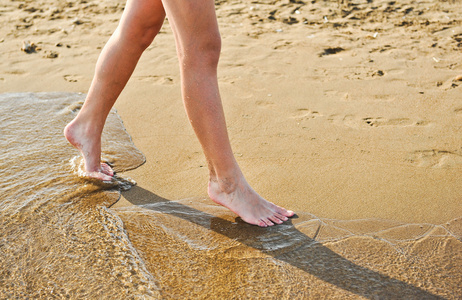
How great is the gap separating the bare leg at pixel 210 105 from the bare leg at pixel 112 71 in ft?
1.08

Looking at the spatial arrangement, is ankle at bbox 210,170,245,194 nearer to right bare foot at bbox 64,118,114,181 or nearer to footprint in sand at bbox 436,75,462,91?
right bare foot at bbox 64,118,114,181

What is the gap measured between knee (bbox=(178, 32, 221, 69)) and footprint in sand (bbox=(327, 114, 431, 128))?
123 cm

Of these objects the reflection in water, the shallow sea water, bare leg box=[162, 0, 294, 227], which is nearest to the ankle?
bare leg box=[162, 0, 294, 227]

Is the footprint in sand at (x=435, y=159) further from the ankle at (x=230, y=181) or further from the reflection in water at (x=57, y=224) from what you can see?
the reflection in water at (x=57, y=224)

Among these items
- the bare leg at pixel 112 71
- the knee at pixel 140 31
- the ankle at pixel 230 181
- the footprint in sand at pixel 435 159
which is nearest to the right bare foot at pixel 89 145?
the bare leg at pixel 112 71

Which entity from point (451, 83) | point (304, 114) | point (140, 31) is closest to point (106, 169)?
point (140, 31)

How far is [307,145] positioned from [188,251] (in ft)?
3.48

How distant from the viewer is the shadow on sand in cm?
156

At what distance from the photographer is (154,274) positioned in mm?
1643

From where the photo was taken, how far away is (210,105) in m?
1.84

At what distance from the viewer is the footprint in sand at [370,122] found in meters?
2.75

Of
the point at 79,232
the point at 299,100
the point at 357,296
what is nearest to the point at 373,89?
the point at 299,100

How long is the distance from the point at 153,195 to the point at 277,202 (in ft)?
1.86

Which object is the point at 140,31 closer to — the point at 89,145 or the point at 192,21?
the point at 192,21
